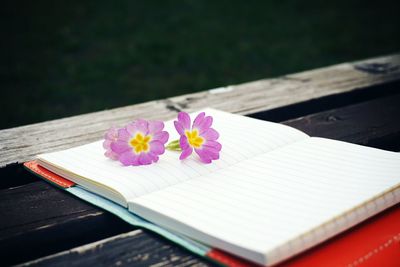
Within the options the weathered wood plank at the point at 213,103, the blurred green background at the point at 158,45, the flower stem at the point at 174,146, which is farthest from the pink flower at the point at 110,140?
the blurred green background at the point at 158,45

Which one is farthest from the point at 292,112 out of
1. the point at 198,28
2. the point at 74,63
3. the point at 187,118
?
the point at 198,28

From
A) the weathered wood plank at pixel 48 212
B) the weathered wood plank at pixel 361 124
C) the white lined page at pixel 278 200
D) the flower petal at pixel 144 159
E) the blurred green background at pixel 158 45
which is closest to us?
the white lined page at pixel 278 200

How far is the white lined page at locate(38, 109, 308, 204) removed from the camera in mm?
1095

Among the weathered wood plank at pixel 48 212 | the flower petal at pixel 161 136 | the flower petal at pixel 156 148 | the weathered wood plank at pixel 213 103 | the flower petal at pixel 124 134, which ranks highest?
the weathered wood plank at pixel 213 103

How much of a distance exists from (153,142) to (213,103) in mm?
685

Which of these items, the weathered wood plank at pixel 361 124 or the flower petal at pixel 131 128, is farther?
the weathered wood plank at pixel 361 124

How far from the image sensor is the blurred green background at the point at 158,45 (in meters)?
4.45

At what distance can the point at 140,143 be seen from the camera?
1.19 m

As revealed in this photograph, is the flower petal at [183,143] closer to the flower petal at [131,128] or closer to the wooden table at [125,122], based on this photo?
the flower petal at [131,128]

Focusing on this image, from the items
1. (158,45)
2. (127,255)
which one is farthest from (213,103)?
(158,45)

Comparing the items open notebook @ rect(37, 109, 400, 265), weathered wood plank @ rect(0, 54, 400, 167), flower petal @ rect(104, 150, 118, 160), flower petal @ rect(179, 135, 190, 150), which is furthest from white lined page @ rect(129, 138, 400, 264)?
weathered wood plank @ rect(0, 54, 400, 167)

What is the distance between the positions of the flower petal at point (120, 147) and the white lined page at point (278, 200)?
17cm

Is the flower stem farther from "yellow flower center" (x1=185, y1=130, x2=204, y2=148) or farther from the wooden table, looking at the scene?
the wooden table

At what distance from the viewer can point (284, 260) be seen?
34.0 inches
